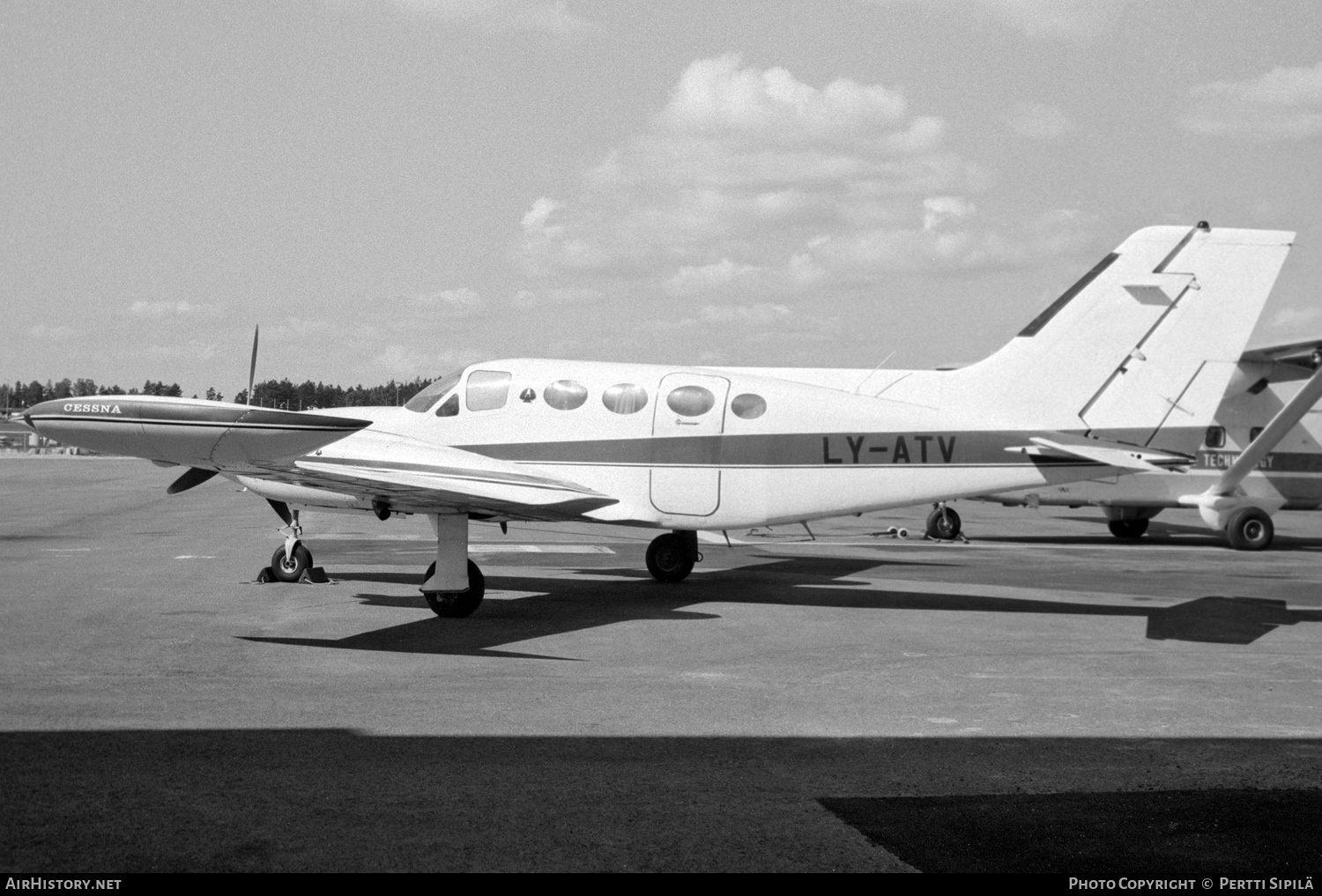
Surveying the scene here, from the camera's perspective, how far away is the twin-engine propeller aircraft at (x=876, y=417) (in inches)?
554

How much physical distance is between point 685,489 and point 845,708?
19.4 ft

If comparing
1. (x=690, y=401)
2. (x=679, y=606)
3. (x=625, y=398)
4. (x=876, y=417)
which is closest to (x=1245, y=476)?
(x=876, y=417)

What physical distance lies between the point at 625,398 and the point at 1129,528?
1623cm

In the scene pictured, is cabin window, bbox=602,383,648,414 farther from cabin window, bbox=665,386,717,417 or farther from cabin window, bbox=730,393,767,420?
cabin window, bbox=730,393,767,420

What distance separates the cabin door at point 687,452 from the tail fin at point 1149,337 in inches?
125

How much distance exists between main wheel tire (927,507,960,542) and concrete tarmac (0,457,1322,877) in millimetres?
8389

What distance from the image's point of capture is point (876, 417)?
561 inches

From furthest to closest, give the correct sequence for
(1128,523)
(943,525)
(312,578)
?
(1128,523) < (943,525) < (312,578)

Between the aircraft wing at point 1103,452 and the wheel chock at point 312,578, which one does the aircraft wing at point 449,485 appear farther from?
the aircraft wing at point 1103,452

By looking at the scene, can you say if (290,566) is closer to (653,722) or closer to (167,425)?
(167,425)

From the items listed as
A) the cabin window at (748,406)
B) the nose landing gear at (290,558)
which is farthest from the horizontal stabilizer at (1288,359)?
the nose landing gear at (290,558)

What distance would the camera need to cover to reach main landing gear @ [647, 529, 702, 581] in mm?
16484

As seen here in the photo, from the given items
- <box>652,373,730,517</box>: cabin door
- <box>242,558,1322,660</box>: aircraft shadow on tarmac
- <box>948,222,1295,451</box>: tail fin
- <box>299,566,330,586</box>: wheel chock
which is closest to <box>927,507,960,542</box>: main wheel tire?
<box>242,558,1322,660</box>: aircraft shadow on tarmac

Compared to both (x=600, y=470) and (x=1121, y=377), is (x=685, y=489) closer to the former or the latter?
(x=600, y=470)
